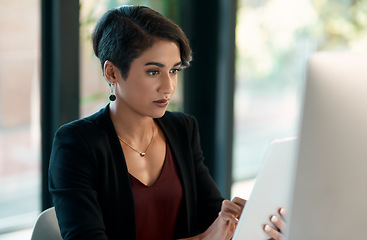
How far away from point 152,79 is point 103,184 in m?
0.32

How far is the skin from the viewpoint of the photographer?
4.87ft

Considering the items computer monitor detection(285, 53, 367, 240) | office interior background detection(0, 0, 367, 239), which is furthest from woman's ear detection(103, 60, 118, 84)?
computer monitor detection(285, 53, 367, 240)

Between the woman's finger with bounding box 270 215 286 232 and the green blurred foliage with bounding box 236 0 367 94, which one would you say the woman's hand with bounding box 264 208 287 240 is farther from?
the green blurred foliage with bounding box 236 0 367 94

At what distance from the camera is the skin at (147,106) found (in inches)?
58.4

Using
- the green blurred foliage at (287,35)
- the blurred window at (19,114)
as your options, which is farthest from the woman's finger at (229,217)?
the green blurred foliage at (287,35)

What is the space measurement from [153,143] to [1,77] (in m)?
1.06

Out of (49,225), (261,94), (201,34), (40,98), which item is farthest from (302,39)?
(49,225)

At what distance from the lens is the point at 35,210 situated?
8.70 ft

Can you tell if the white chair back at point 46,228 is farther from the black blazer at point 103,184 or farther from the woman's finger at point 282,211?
the woman's finger at point 282,211

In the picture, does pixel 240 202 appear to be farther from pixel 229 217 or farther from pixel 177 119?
pixel 177 119

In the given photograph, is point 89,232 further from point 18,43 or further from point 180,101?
point 180,101

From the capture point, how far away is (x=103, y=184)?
1516mm

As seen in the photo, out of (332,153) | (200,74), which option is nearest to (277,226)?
(332,153)

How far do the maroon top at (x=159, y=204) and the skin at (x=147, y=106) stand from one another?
1.0 inches
